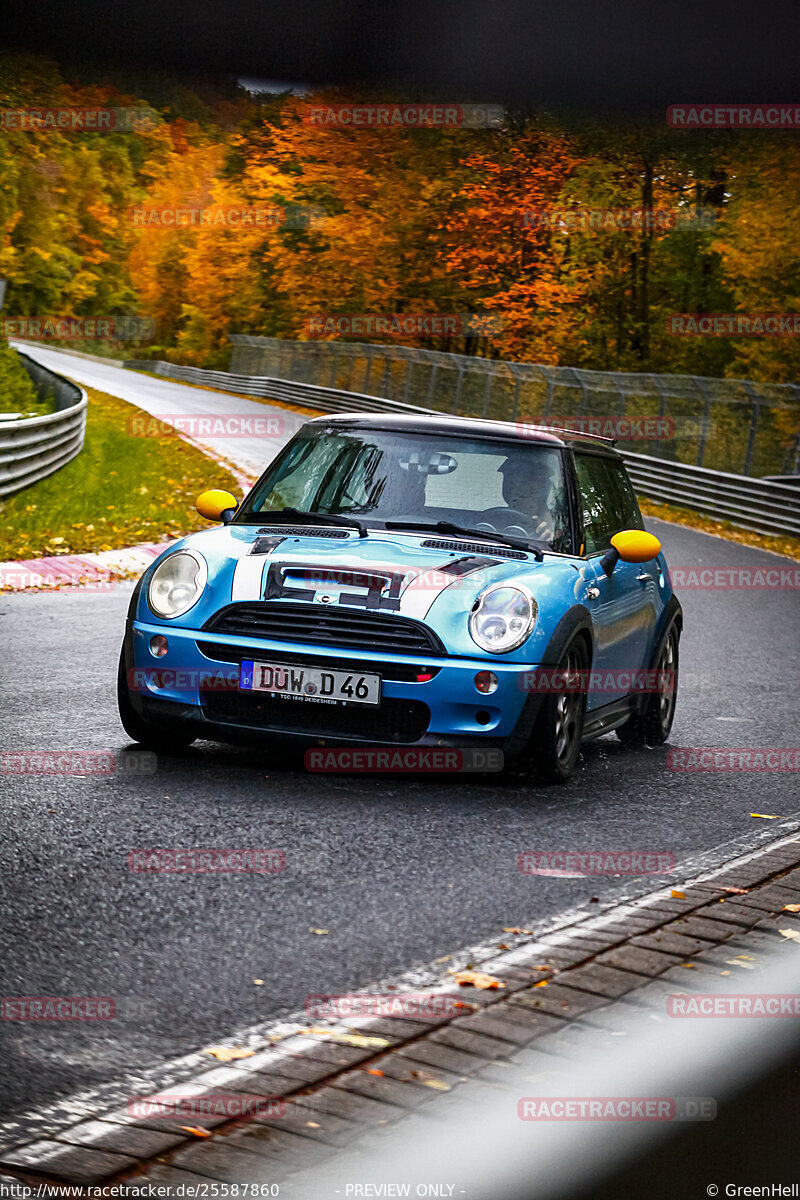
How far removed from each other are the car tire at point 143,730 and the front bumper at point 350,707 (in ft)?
0.66

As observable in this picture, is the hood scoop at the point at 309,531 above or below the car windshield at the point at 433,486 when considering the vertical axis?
below

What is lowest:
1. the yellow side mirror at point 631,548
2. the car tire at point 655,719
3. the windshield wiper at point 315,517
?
the car tire at point 655,719

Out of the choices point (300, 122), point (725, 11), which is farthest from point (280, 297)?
point (725, 11)

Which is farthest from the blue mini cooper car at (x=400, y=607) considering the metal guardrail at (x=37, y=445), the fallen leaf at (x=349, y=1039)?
the metal guardrail at (x=37, y=445)

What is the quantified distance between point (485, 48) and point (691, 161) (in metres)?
43.8

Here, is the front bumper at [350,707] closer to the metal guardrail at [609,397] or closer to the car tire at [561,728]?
the car tire at [561,728]

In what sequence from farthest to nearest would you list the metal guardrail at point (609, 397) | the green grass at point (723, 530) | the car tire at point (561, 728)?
the metal guardrail at point (609, 397) < the green grass at point (723, 530) < the car tire at point (561, 728)

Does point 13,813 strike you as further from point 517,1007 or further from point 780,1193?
point 780,1193

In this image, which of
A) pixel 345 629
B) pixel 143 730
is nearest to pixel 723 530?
pixel 143 730

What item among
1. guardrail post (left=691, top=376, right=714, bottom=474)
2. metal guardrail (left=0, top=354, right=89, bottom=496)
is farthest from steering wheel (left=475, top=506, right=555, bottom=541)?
guardrail post (left=691, top=376, right=714, bottom=474)

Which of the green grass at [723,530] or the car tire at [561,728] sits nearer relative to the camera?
the car tire at [561,728]

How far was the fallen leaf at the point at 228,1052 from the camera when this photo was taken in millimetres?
3459

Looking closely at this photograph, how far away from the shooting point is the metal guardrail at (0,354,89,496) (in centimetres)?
1991

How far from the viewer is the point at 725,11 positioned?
20.8 feet
